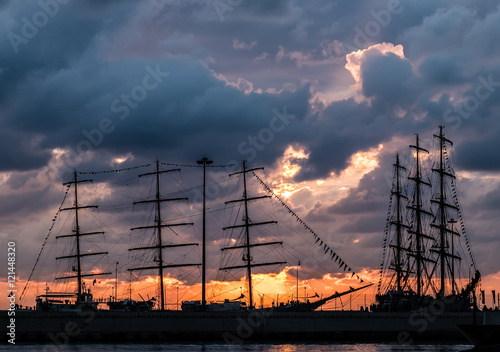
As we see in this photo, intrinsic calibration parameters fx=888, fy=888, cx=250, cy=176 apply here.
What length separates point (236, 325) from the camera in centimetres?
12862

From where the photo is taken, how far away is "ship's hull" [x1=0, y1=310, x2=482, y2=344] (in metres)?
124

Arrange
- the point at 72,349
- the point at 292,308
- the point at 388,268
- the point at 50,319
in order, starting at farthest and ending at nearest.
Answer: the point at 388,268, the point at 292,308, the point at 50,319, the point at 72,349

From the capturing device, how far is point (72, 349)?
100812 mm

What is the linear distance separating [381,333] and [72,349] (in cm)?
4907

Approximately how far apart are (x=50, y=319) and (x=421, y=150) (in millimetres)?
65466

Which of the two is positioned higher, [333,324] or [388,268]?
[388,268]

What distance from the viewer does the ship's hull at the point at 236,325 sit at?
124250 millimetres

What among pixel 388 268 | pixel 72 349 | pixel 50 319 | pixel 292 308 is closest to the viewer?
pixel 72 349

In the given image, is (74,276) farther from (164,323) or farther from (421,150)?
(421,150)

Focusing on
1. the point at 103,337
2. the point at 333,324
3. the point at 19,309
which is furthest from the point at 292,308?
the point at 19,309

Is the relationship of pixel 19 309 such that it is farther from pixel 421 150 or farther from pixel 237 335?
pixel 421 150

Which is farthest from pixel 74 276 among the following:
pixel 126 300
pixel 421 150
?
pixel 421 150

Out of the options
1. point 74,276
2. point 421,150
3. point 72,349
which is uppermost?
point 421,150

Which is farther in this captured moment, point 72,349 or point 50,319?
point 50,319
